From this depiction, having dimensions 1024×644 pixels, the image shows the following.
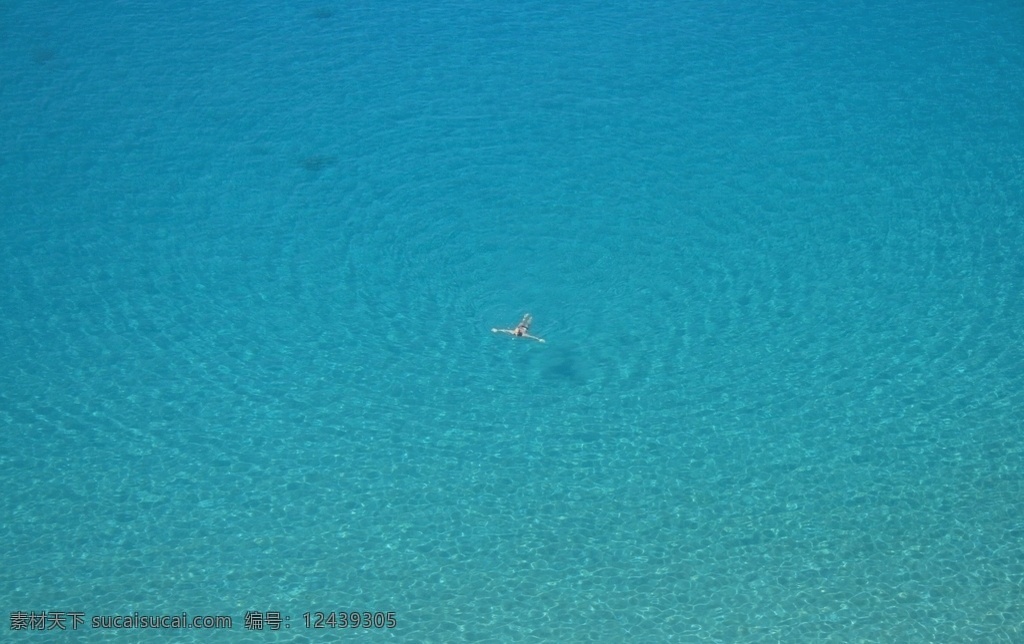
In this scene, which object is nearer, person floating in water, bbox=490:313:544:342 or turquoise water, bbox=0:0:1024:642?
turquoise water, bbox=0:0:1024:642

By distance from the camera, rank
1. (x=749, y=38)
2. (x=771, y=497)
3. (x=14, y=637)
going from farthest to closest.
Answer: (x=749, y=38), (x=771, y=497), (x=14, y=637)

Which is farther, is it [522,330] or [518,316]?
[518,316]

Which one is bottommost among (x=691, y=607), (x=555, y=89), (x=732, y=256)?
(x=691, y=607)

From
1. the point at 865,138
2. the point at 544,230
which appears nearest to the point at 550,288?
the point at 544,230

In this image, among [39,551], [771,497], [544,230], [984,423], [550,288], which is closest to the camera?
[39,551]

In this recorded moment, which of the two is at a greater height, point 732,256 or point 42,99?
point 42,99

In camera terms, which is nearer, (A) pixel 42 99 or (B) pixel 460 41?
(A) pixel 42 99

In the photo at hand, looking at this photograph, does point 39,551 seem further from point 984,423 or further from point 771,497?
point 984,423

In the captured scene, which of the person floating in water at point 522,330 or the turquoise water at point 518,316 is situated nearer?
the turquoise water at point 518,316
